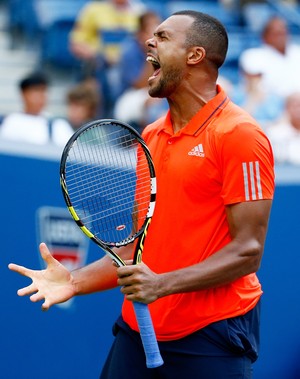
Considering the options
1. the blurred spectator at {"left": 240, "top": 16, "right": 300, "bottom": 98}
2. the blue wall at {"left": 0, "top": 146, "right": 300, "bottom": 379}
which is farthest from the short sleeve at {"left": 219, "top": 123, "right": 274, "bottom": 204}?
the blurred spectator at {"left": 240, "top": 16, "right": 300, "bottom": 98}

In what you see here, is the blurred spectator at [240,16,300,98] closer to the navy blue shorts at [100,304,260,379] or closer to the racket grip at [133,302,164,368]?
the navy blue shorts at [100,304,260,379]

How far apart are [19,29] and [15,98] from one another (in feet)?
4.39

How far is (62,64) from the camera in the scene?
10.8m

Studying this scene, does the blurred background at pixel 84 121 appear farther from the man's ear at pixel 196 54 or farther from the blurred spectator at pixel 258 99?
the man's ear at pixel 196 54

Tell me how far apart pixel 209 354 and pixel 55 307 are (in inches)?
64.2

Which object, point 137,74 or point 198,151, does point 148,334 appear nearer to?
point 198,151

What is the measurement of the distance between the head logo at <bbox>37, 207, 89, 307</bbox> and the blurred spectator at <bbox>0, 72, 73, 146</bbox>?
1539mm

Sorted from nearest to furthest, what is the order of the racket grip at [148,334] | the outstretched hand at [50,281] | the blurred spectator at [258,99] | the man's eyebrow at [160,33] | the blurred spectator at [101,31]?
1. the racket grip at [148,334]
2. the outstretched hand at [50,281]
3. the man's eyebrow at [160,33]
4. the blurred spectator at [258,99]
5. the blurred spectator at [101,31]

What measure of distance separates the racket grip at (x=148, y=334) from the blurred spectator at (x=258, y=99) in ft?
14.8

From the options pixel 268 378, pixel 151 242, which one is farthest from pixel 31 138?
pixel 151 242

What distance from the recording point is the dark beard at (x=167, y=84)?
11.9 feet

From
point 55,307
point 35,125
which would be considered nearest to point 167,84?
point 55,307

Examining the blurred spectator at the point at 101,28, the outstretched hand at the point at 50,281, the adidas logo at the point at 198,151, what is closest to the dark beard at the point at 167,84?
the adidas logo at the point at 198,151

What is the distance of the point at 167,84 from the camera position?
3.64 metres
